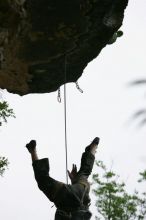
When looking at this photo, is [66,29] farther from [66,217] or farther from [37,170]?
[66,217]

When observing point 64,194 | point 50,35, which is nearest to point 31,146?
point 64,194

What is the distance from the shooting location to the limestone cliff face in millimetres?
4559

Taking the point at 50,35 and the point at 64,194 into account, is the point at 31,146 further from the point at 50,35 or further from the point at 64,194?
the point at 50,35

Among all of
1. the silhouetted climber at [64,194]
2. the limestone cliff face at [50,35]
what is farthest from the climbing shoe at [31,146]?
the limestone cliff face at [50,35]

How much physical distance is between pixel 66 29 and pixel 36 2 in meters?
0.61

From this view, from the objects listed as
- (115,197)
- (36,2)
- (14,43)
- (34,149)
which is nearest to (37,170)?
(34,149)

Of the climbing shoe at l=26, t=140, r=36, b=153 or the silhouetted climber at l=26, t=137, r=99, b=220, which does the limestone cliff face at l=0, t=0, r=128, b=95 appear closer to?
the climbing shoe at l=26, t=140, r=36, b=153

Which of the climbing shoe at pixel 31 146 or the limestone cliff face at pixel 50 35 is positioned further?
the climbing shoe at pixel 31 146

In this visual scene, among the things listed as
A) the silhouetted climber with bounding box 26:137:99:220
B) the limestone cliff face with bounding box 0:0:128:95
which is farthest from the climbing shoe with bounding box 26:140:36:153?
the limestone cliff face with bounding box 0:0:128:95

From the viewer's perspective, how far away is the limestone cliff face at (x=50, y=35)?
4559mm

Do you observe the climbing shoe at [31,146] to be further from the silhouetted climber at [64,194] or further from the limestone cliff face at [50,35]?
the limestone cliff face at [50,35]

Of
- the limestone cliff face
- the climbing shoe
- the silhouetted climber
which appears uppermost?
the limestone cliff face

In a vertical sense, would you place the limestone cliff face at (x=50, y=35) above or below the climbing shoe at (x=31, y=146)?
above

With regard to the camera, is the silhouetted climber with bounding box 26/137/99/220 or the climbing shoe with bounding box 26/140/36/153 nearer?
the silhouetted climber with bounding box 26/137/99/220
